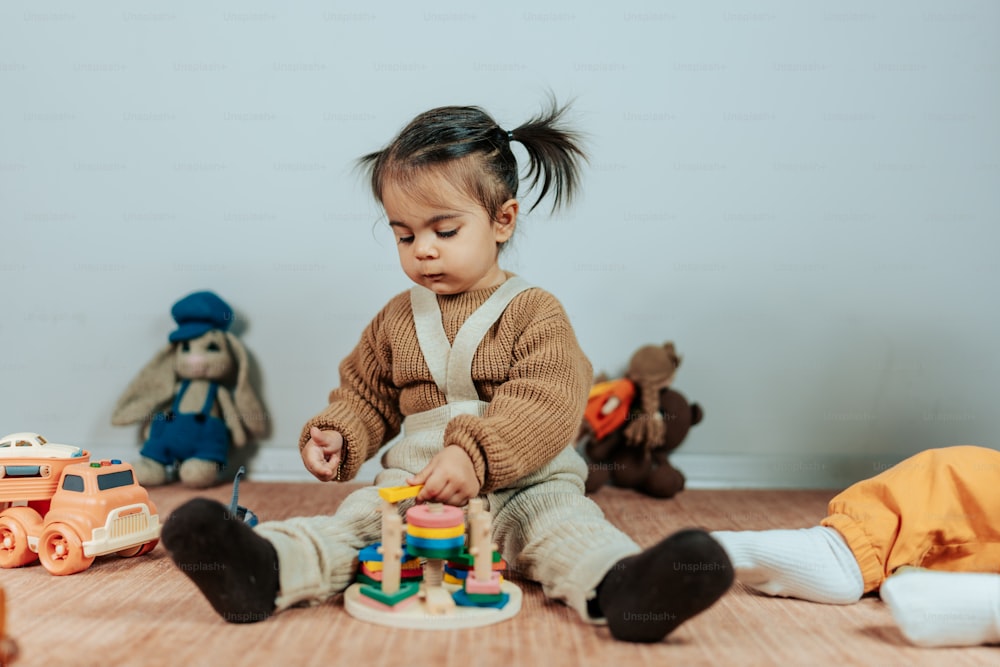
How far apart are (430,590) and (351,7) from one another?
45.2 inches

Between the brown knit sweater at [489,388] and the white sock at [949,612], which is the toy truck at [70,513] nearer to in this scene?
the brown knit sweater at [489,388]

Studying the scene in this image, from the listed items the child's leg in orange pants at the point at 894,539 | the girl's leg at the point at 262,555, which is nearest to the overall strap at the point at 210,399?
the girl's leg at the point at 262,555

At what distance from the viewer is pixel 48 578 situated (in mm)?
967

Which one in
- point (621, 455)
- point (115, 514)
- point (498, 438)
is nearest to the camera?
point (498, 438)

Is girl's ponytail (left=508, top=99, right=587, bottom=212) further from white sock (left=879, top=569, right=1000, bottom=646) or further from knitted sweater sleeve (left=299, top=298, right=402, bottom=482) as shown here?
white sock (left=879, top=569, right=1000, bottom=646)

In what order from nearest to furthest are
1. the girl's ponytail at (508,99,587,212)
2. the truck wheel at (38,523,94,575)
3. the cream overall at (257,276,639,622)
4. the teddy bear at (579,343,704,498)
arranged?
the cream overall at (257,276,639,622) → the truck wheel at (38,523,94,575) → the girl's ponytail at (508,99,587,212) → the teddy bear at (579,343,704,498)

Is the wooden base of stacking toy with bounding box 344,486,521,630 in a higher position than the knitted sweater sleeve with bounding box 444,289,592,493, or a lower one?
lower

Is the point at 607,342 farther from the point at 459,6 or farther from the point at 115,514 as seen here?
the point at 115,514

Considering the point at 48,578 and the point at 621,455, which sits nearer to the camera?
the point at 48,578

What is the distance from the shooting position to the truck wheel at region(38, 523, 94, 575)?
3.16ft

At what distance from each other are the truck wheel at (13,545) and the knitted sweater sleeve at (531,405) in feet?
1.73

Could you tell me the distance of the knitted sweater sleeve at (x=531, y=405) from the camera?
89 cm

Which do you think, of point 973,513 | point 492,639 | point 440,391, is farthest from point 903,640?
point 440,391

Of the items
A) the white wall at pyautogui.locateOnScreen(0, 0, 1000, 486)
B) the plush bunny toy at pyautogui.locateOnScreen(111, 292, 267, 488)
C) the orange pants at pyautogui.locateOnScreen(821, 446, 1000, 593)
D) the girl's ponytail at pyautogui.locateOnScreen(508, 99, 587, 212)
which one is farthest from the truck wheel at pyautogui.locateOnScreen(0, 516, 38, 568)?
the orange pants at pyautogui.locateOnScreen(821, 446, 1000, 593)
